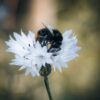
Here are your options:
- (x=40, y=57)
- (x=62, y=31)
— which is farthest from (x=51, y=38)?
(x=62, y=31)

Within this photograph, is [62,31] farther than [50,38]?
Yes

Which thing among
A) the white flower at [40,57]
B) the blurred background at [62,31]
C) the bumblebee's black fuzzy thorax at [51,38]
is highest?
the blurred background at [62,31]

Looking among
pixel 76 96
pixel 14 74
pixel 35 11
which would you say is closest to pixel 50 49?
pixel 14 74

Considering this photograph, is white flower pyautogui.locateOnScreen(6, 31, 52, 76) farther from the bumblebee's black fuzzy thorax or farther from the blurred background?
the blurred background

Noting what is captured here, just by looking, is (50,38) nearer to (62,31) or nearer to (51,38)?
(51,38)

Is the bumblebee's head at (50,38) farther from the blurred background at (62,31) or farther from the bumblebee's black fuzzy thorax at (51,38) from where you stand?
the blurred background at (62,31)

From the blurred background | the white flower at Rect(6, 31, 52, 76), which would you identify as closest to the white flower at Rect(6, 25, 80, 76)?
→ the white flower at Rect(6, 31, 52, 76)

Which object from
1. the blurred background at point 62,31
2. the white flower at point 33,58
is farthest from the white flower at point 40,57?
the blurred background at point 62,31
